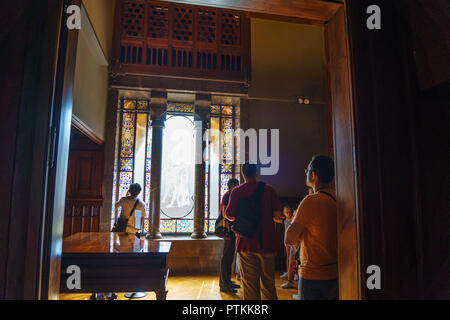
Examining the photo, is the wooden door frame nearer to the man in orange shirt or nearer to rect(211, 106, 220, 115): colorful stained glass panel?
the man in orange shirt

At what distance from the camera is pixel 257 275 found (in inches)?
96.9

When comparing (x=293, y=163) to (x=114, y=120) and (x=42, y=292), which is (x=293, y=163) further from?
(x=42, y=292)

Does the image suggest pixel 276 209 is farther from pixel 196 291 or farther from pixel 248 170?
pixel 196 291

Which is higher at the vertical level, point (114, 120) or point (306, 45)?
point (306, 45)

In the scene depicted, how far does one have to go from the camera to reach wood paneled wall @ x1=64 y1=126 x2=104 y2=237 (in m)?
4.89

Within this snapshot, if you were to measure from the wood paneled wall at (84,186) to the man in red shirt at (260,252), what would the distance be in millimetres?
3423

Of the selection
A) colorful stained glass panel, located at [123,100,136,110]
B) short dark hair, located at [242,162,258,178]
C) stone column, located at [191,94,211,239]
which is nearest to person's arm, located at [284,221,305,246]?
short dark hair, located at [242,162,258,178]

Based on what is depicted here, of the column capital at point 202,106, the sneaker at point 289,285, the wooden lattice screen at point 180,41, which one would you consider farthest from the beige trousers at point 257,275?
the wooden lattice screen at point 180,41

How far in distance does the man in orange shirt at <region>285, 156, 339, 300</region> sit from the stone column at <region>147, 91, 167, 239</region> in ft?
13.5

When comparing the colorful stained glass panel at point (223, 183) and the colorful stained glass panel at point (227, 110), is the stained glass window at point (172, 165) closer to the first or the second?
the colorful stained glass panel at point (223, 183)

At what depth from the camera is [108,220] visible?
513cm

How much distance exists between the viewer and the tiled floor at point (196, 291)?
12.6 ft
